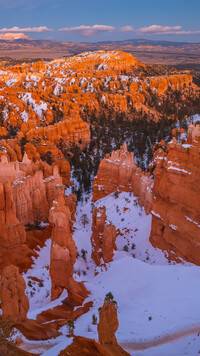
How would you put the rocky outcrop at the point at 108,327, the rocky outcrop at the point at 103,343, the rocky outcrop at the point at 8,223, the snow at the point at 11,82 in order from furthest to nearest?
the snow at the point at 11,82 < the rocky outcrop at the point at 8,223 < the rocky outcrop at the point at 108,327 < the rocky outcrop at the point at 103,343

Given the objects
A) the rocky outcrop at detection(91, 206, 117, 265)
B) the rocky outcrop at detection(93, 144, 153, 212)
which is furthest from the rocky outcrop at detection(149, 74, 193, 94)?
the rocky outcrop at detection(91, 206, 117, 265)

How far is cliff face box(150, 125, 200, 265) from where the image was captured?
13.2 m

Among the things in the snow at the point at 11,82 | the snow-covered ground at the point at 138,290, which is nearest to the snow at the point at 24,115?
the snow at the point at 11,82

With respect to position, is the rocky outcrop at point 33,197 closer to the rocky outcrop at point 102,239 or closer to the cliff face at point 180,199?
the rocky outcrop at point 102,239

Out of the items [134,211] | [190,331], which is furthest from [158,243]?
[190,331]

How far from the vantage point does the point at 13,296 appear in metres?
7.54

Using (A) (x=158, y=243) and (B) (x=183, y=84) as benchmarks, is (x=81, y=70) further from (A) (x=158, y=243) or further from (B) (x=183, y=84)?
(A) (x=158, y=243)

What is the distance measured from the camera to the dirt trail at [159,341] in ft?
23.5

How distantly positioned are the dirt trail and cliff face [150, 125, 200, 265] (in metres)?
6.00

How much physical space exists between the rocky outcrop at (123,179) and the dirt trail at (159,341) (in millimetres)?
10562

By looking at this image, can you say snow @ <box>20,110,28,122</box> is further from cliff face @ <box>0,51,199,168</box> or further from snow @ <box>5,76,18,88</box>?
snow @ <box>5,76,18,88</box>

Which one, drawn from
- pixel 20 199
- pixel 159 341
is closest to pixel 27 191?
pixel 20 199

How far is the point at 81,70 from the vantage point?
9288 centimetres

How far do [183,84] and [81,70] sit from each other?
31.7m
